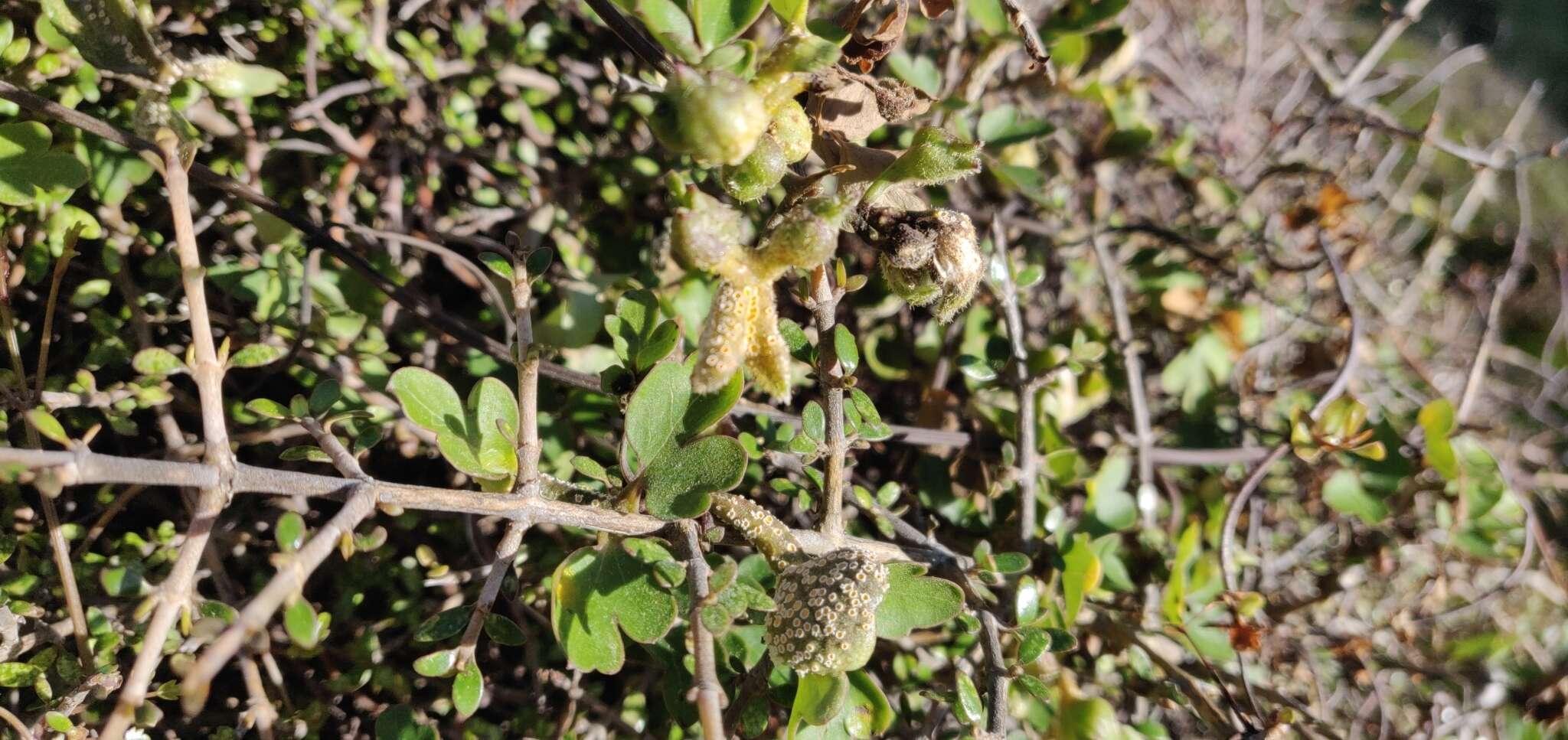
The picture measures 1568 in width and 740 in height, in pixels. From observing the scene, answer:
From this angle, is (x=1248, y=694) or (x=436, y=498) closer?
(x=436, y=498)

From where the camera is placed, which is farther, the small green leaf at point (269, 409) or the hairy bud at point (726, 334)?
the small green leaf at point (269, 409)

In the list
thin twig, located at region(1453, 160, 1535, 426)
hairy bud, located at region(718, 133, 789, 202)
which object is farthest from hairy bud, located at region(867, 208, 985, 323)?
thin twig, located at region(1453, 160, 1535, 426)

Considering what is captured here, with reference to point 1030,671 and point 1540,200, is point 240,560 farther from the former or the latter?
point 1540,200

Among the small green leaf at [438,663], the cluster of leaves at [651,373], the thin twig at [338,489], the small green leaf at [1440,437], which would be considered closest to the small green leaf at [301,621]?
the cluster of leaves at [651,373]

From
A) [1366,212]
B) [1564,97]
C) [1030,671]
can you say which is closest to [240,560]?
[1030,671]

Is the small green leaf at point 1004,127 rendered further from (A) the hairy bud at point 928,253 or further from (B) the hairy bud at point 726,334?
(B) the hairy bud at point 726,334

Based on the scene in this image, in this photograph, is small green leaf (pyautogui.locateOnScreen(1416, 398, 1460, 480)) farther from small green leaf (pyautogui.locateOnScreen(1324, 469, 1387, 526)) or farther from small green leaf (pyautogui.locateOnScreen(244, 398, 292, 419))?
small green leaf (pyautogui.locateOnScreen(244, 398, 292, 419))
